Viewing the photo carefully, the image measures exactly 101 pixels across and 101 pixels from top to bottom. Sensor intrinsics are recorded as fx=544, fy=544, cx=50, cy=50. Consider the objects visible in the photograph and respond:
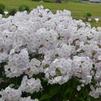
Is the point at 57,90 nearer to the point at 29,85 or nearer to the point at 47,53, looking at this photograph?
the point at 29,85

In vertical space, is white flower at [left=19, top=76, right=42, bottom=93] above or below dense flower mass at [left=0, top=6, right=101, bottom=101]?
below

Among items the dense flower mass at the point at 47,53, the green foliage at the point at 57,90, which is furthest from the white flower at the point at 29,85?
the green foliage at the point at 57,90

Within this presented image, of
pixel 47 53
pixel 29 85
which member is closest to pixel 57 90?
pixel 29 85

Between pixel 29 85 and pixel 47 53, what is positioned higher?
pixel 47 53

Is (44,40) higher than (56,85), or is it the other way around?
(44,40)

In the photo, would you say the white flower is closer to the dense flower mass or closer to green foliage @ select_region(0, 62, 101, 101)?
the dense flower mass

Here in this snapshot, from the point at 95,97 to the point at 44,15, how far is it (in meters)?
1.12

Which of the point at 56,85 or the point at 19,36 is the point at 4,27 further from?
the point at 56,85

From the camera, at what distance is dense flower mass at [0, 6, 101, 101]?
5055mm

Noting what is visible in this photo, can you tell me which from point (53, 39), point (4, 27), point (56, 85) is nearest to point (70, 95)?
point (56, 85)

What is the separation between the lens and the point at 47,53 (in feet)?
17.2

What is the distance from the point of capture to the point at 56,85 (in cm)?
513

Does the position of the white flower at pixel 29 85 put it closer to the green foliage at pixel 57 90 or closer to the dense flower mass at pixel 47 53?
the dense flower mass at pixel 47 53

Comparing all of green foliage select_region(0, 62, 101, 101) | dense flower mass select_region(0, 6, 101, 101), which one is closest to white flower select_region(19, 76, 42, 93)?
dense flower mass select_region(0, 6, 101, 101)
